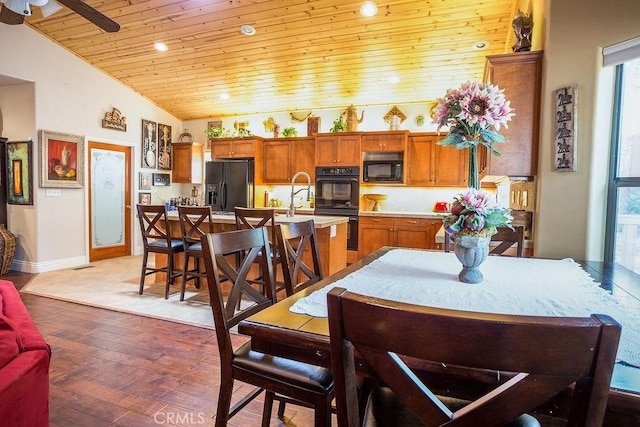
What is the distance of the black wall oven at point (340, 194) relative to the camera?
228 inches

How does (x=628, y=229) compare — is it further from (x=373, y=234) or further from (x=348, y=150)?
(x=348, y=150)

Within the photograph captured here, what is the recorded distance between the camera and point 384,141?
18.9 ft

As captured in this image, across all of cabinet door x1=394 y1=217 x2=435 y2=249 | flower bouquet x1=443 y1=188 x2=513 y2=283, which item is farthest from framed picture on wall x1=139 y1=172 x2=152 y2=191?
flower bouquet x1=443 y1=188 x2=513 y2=283

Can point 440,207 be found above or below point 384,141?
below

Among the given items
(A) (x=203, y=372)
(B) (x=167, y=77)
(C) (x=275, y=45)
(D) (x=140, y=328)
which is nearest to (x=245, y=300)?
(D) (x=140, y=328)

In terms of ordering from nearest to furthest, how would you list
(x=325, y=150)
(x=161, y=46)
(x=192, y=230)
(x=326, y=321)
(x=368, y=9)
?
(x=326, y=321) → (x=192, y=230) → (x=368, y=9) → (x=161, y=46) → (x=325, y=150)

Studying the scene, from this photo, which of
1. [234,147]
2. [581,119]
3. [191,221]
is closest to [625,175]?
[581,119]

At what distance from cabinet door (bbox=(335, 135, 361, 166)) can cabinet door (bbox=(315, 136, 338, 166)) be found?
0.26ft

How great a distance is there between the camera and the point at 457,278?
1.54 metres

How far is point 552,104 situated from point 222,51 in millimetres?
4132

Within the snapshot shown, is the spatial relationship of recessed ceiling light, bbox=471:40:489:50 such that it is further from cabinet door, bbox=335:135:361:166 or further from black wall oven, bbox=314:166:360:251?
black wall oven, bbox=314:166:360:251

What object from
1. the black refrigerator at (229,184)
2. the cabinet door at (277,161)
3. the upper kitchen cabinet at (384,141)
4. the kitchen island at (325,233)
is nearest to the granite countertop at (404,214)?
the upper kitchen cabinet at (384,141)

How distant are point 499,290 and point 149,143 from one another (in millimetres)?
6907

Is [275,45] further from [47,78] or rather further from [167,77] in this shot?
[47,78]
